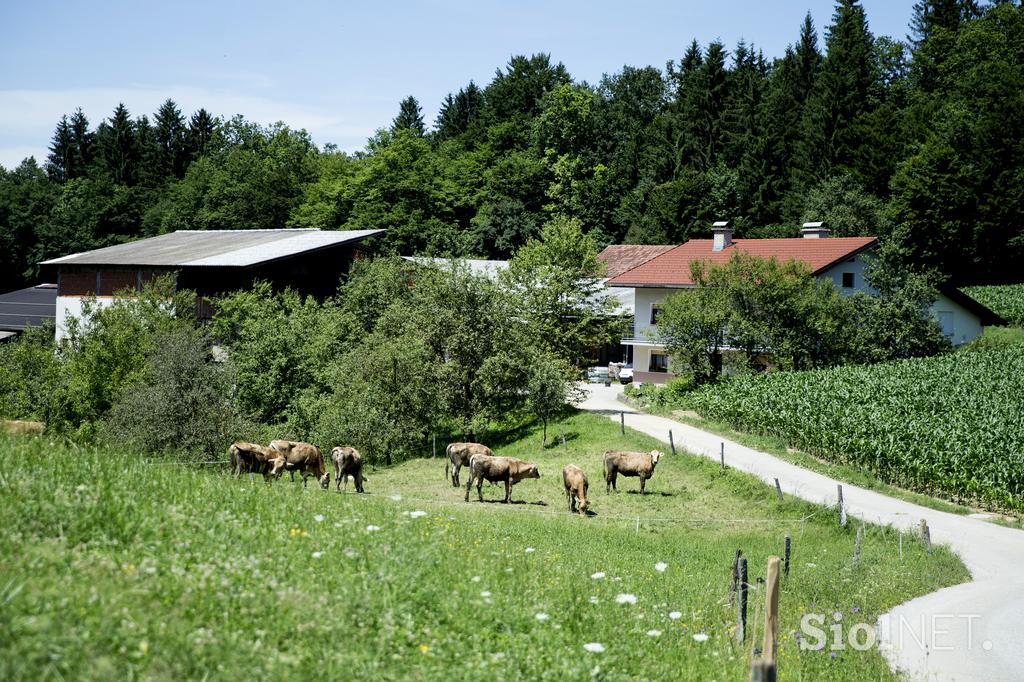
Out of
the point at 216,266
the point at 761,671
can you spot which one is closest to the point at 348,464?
the point at 761,671

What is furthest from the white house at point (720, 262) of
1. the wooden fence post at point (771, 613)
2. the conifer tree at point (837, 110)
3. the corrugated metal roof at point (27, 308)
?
the wooden fence post at point (771, 613)

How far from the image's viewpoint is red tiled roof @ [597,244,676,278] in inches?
2928

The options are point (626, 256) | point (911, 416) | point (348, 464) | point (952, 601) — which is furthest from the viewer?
point (626, 256)

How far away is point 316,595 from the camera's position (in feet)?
30.6

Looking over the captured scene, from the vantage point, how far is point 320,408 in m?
40.1

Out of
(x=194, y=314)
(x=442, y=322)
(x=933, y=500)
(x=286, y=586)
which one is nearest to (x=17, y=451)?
(x=286, y=586)

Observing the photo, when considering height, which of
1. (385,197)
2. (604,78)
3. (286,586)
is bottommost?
(286,586)

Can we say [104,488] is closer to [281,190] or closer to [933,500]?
[933,500]

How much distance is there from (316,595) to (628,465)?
2148 centimetres

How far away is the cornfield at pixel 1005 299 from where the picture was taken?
71.6 m

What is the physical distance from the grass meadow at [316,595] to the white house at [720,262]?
4351 centimetres

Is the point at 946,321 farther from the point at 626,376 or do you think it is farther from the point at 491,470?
the point at 491,470

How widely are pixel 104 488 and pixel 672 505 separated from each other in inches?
784

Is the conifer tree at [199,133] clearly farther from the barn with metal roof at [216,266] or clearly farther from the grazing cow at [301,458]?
the grazing cow at [301,458]
